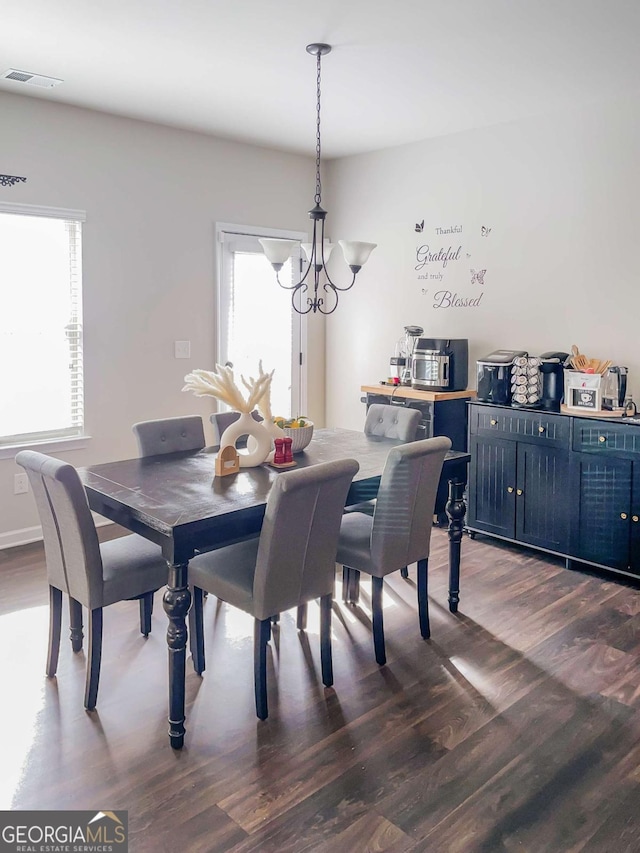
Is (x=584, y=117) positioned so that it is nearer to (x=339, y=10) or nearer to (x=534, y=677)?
(x=339, y=10)

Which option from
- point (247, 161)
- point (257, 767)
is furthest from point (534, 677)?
point (247, 161)

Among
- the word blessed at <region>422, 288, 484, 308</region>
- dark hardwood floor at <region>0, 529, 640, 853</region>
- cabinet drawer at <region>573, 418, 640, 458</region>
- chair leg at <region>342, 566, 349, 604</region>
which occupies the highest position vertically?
the word blessed at <region>422, 288, 484, 308</region>

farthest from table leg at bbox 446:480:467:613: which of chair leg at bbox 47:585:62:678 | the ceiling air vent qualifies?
the ceiling air vent

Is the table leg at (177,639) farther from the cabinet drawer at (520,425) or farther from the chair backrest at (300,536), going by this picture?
the cabinet drawer at (520,425)

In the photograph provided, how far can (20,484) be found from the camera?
4363 millimetres

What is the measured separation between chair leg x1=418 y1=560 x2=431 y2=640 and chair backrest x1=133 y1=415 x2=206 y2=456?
4.22 ft

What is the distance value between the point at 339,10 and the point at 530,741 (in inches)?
116

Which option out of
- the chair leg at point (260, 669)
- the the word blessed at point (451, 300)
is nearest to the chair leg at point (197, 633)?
the chair leg at point (260, 669)

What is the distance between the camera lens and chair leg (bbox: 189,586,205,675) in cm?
286

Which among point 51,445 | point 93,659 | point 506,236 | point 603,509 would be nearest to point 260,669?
point 93,659

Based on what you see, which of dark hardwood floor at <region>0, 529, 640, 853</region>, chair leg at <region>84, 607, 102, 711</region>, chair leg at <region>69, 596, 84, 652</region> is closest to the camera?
dark hardwood floor at <region>0, 529, 640, 853</region>

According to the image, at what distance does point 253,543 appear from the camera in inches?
115

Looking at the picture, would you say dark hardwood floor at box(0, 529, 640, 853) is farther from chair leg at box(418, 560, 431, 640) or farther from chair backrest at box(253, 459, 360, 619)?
chair backrest at box(253, 459, 360, 619)

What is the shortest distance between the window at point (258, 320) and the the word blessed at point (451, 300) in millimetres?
1159
